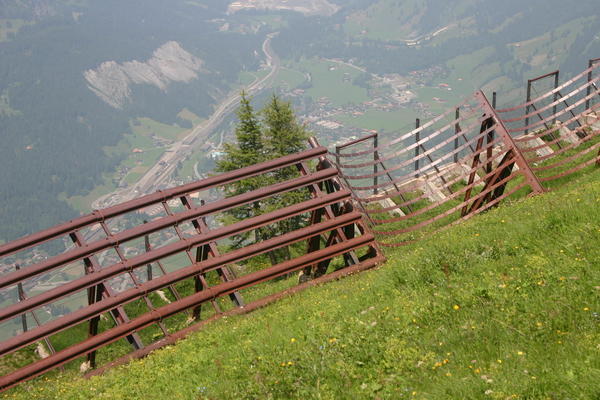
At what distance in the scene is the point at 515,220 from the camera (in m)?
8.98

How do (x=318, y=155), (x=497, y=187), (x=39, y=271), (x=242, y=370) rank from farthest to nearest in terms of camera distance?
(x=497, y=187) → (x=318, y=155) → (x=39, y=271) → (x=242, y=370)

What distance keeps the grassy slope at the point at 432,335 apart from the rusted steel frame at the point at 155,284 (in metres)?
0.78

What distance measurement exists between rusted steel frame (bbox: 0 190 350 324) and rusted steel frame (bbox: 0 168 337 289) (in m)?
0.34

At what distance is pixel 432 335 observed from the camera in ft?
19.9

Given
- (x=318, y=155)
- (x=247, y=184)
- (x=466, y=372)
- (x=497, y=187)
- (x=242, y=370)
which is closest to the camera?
(x=466, y=372)

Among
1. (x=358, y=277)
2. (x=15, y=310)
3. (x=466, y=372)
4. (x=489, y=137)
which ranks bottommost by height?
(x=466, y=372)

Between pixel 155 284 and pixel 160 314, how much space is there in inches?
18.4

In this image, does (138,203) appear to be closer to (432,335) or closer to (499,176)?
(432,335)

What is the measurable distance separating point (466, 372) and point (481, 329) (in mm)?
782

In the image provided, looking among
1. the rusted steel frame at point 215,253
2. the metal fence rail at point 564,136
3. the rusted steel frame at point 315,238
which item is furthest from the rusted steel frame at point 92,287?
the metal fence rail at point 564,136

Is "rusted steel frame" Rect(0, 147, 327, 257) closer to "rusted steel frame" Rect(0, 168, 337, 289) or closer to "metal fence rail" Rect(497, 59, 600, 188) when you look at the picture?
"rusted steel frame" Rect(0, 168, 337, 289)

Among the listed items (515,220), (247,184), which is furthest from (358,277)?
(247,184)

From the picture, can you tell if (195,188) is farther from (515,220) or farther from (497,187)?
(497,187)

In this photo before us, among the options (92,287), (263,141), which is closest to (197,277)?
(92,287)
